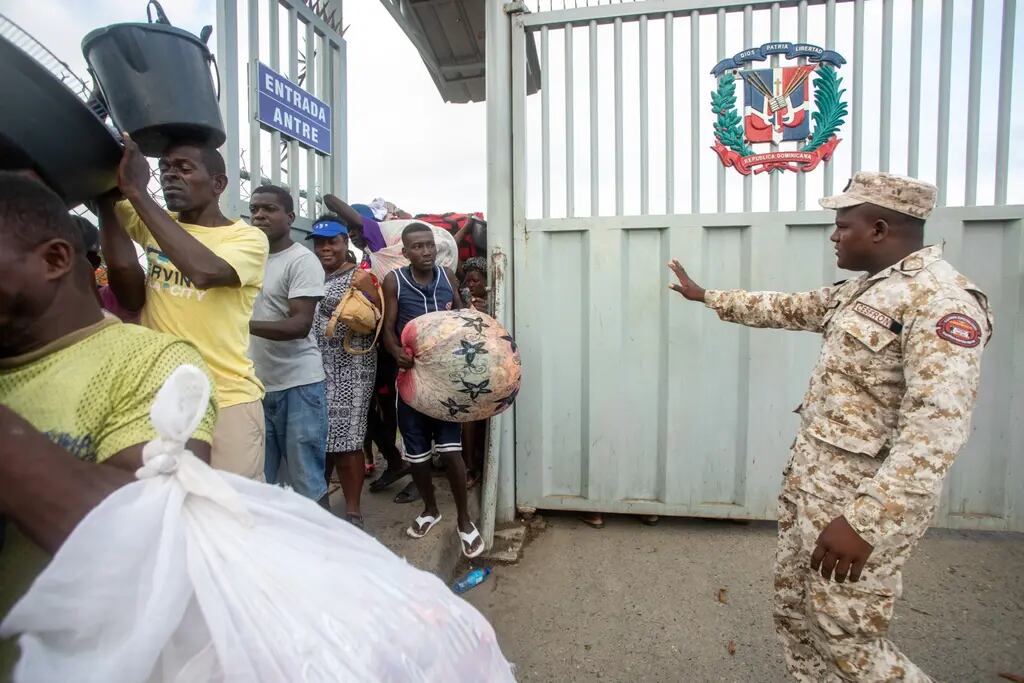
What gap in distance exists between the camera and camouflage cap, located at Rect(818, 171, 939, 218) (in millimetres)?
1680

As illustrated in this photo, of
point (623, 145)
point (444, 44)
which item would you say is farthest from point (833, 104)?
point (444, 44)

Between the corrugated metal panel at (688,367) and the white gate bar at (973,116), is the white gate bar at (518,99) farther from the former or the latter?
the white gate bar at (973,116)

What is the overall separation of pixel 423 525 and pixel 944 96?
3.60 meters

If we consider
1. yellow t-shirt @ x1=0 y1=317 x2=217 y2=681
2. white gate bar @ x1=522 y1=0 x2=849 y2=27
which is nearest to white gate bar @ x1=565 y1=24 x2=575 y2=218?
white gate bar @ x1=522 y1=0 x2=849 y2=27

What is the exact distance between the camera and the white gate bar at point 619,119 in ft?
10.7

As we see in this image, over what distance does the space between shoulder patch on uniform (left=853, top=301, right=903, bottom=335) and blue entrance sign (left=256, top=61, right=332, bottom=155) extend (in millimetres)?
2746

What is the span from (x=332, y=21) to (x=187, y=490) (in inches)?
143

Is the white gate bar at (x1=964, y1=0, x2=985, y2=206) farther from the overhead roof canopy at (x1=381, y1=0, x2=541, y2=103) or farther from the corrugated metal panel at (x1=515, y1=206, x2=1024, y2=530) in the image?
the overhead roof canopy at (x1=381, y1=0, x2=541, y2=103)

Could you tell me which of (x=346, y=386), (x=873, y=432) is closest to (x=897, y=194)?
(x=873, y=432)

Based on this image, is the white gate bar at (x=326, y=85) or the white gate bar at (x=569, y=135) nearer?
the white gate bar at (x=569, y=135)

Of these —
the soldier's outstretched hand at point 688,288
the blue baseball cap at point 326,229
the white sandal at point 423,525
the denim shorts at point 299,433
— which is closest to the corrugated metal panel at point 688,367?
the white sandal at point 423,525

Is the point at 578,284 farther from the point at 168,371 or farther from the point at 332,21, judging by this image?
the point at 168,371

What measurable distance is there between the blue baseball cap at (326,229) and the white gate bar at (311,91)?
6.8 inches

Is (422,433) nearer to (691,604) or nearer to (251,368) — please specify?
(251,368)
